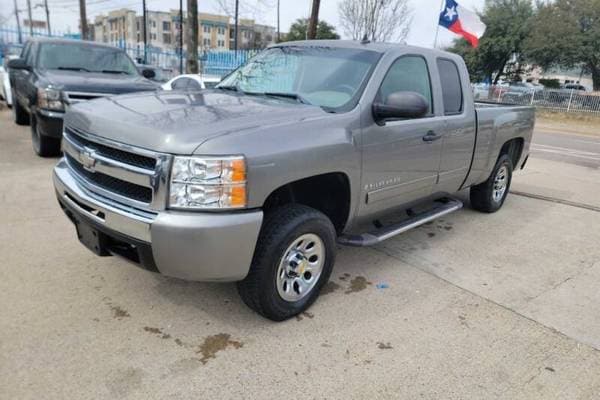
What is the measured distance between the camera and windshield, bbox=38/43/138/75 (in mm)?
7832

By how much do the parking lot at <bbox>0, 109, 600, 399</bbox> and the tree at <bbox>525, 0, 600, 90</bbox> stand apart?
128 ft

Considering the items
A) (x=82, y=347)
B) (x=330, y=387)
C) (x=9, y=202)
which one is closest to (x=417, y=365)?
(x=330, y=387)

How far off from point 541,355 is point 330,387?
1403 millimetres

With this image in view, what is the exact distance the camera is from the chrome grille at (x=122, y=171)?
2529 mm

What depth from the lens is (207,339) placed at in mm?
2896

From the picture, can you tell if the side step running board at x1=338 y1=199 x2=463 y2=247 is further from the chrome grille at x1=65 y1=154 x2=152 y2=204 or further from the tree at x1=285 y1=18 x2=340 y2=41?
the tree at x1=285 y1=18 x2=340 y2=41

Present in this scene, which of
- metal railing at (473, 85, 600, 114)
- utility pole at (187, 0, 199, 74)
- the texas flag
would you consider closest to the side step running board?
utility pole at (187, 0, 199, 74)

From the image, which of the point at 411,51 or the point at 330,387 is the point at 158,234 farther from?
the point at 411,51

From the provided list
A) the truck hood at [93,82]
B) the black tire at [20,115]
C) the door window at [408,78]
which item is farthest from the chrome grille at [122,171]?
the black tire at [20,115]

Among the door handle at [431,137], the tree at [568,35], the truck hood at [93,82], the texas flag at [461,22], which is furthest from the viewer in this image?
the tree at [568,35]

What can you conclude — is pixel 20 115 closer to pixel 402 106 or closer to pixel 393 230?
pixel 393 230

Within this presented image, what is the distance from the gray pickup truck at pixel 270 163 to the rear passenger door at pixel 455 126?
0.07 feet

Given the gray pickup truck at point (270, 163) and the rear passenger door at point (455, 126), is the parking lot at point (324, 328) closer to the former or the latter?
the gray pickup truck at point (270, 163)

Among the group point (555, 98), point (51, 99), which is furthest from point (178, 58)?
point (51, 99)
